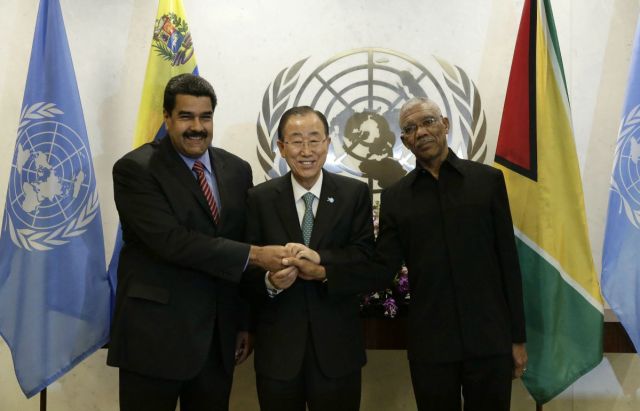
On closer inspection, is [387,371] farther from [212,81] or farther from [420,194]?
[212,81]

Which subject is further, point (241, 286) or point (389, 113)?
point (389, 113)

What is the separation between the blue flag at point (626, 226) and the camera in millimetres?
2703

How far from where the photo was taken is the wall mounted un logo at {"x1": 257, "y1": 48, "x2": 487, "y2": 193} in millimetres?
3311

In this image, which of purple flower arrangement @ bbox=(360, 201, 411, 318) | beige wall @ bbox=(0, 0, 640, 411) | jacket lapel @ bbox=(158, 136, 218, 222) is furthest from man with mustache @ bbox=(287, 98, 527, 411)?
beige wall @ bbox=(0, 0, 640, 411)

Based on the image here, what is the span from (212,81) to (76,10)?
2.93 feet

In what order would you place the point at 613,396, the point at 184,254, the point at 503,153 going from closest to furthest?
the point at 184,254
the point at 503,153
the point at 613,396

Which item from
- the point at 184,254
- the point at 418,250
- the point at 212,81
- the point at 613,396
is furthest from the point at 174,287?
the point at 613,396

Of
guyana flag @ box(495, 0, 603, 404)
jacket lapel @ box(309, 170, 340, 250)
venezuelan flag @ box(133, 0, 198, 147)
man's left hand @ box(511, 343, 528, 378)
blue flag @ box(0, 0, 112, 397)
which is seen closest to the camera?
jacket lapel @ box(309, 170, 340, 250)

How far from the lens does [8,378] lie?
3461 millimetres

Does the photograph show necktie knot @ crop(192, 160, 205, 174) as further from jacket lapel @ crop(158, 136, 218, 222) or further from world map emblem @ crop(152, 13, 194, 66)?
world map emblem @ crop(152, 13, 194, 66)

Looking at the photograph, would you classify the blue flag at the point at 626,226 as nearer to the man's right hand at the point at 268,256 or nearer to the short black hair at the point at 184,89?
the man's right hand at the point at 268,256

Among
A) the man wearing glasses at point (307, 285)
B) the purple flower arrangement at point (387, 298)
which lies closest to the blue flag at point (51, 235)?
the man wearing glasses at point (307, 285)

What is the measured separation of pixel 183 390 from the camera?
235 cm

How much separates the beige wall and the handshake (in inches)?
50.5
